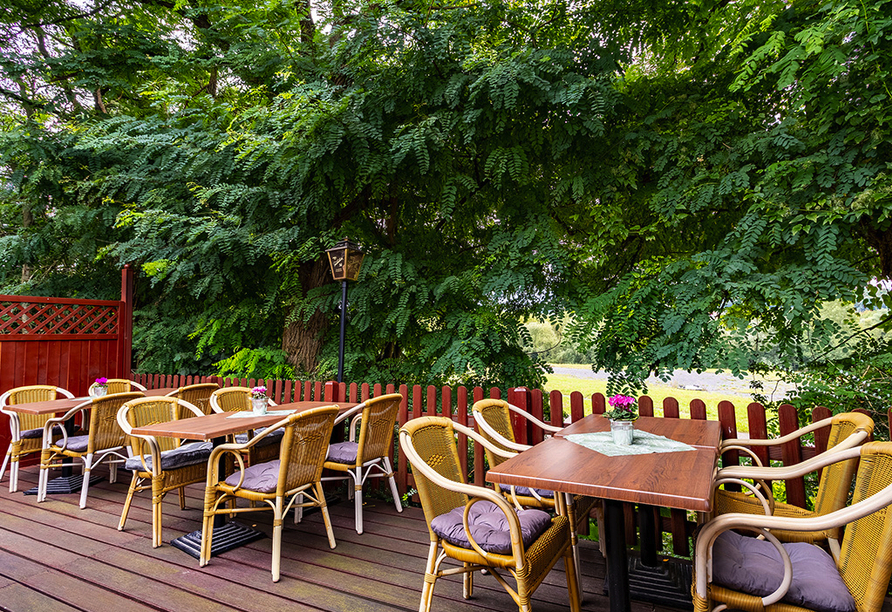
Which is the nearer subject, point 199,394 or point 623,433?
point 623,433

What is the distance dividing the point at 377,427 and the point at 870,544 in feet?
10.2

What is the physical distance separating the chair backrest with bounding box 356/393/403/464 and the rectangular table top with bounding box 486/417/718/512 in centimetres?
171

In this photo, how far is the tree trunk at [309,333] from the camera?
274 inches

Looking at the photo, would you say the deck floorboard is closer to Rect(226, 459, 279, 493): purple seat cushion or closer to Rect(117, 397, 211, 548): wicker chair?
Rect(117, 397, 211, 548): wicker chair

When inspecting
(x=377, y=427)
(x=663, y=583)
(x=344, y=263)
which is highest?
(x=344, y=263)

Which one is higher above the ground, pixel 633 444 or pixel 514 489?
pixel 633 444

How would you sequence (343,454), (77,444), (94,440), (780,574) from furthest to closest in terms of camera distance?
1. (77,444)
2. (94,440)
3. (343,454)
4. (780,574)

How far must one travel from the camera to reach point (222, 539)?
3.35 m

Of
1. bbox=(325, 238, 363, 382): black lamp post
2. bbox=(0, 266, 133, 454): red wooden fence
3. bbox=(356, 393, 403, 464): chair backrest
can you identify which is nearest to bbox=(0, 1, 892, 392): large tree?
bbox=(0, 266, 133, 454): red wooden fence

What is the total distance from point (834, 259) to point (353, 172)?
5.49 meters

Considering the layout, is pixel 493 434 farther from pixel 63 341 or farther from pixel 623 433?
pixel 63 341

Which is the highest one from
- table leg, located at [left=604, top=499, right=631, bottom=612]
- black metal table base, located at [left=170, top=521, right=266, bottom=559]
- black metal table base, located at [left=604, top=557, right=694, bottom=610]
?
table leg, located at [left=604, top=499, right=631, bottom=612]

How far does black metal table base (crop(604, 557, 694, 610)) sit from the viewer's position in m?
2.53

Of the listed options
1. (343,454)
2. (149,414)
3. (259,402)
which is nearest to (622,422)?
(343,454)
